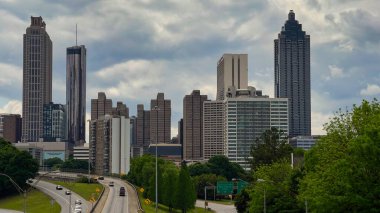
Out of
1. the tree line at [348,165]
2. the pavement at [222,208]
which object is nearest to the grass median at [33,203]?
the pavement at [222,208]

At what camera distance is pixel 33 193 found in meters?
166

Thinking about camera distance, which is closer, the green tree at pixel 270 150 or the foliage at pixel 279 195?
the foliage at pixel 279 195

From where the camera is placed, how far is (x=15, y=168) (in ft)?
545

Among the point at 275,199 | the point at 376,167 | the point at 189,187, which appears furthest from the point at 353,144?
the point at 189,187

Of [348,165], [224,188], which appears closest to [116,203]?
[224,188]

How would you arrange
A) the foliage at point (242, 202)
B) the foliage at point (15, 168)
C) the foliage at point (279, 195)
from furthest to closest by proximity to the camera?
the foliage at point (15, 168) < the foliage at point (242, 202) < the foliage at point (279, 195)

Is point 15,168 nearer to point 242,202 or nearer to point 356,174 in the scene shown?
point 242,202

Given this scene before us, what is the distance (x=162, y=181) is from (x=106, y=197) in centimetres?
1950

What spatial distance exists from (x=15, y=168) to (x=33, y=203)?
58.9 ft

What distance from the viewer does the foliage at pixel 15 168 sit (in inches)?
6445

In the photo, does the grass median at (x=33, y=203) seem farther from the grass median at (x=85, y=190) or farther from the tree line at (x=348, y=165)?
the tree line at (x=348, y=165)

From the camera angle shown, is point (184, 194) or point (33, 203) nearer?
point (184, 194)

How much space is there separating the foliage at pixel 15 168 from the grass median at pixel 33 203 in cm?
296

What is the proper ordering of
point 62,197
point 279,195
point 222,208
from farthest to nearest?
point 222,208
point 62,197
point 279,195
